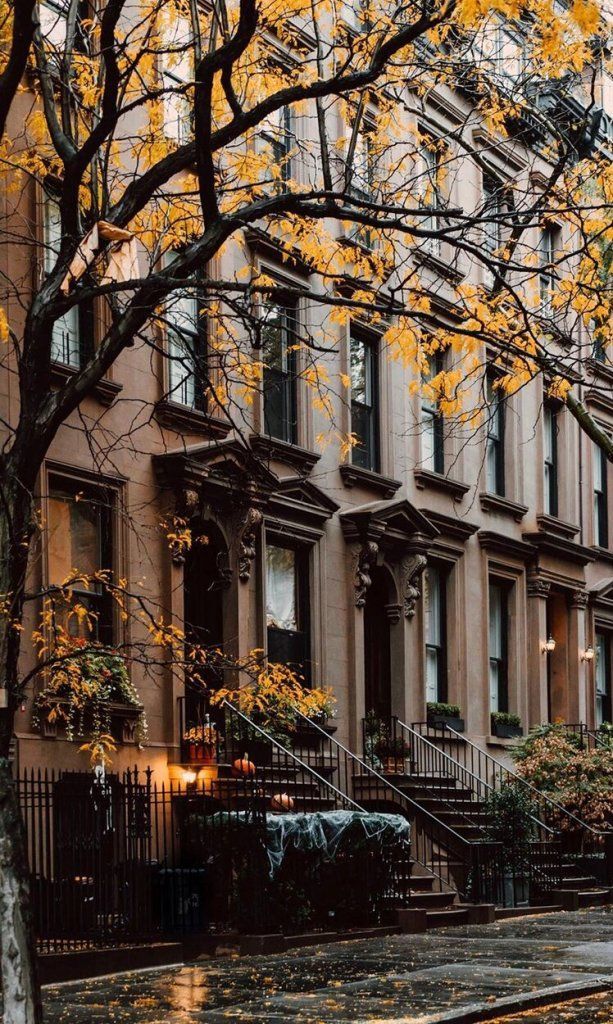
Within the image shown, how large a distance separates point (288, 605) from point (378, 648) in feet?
9.85

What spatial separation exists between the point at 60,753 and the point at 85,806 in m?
2.01

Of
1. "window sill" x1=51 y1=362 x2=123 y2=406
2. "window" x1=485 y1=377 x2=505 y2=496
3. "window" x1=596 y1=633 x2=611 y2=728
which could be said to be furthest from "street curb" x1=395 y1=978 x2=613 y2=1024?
"window" x1=596 y1=633 x2=611 y2=728

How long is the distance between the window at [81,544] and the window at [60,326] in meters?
1.53

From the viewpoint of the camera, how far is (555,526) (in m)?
30.1

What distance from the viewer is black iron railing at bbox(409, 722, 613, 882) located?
24062 millimetres

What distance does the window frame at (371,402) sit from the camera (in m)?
24.8

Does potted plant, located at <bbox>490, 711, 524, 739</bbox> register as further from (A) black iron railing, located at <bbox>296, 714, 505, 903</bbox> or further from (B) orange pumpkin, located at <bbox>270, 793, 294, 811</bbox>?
(B) orange pumpkin, located at <bbox>270, 793, 294, 811</bbox>

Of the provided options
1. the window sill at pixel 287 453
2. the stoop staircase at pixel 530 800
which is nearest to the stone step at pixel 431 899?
the stoop staircase at pixel 530 800

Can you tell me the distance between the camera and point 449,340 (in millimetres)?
13883

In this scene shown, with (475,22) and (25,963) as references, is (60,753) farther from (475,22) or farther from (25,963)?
(475,22)

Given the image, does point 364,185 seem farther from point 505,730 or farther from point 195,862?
point 505,730

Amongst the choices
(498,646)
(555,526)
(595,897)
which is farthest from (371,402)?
(595,897)

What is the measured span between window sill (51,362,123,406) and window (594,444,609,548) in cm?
1665

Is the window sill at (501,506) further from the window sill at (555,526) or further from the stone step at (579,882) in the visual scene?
the stone step at (579,882)
